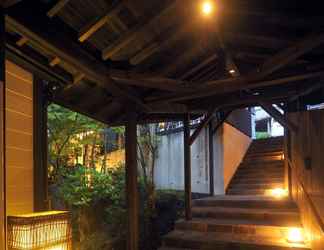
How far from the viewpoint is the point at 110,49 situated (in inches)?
125

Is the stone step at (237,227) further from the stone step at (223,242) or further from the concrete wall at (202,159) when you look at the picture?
the concrete wall at (202,159)

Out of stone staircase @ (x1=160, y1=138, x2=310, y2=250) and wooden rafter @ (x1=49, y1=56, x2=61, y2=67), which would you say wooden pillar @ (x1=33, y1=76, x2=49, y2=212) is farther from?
stone staircase @ (x1=160, y1=138, x2=310, y2=250)

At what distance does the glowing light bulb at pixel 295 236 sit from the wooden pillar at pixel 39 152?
3.31 meters

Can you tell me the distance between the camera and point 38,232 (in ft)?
7.18

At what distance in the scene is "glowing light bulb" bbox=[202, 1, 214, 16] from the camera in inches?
105

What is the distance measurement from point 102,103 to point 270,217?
3273 mm

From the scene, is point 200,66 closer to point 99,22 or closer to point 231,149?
point 99,22

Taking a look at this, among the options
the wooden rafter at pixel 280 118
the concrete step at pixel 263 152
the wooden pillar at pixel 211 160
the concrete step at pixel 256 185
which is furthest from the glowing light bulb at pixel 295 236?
the concrete step at pixel 263 152

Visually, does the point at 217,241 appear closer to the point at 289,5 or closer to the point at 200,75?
the point at 200,75

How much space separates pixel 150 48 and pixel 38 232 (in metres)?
2.10

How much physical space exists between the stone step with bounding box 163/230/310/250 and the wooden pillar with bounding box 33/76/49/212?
2.57 meters

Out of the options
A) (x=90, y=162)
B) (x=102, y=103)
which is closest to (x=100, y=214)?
(x=90, y=162)

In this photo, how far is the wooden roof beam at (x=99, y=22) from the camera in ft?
8.64

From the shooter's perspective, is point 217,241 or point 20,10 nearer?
point 20,10
